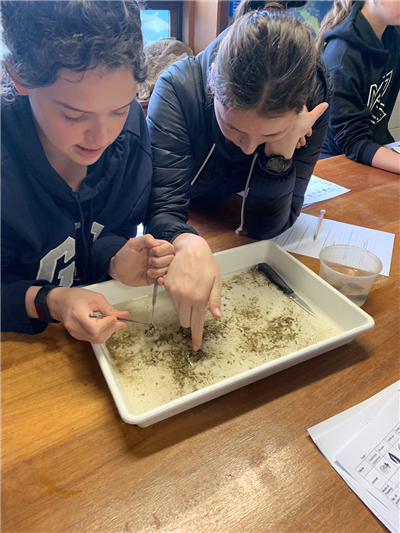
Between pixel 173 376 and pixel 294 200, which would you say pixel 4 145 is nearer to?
pixel 173 376

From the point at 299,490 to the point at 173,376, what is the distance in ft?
0.93

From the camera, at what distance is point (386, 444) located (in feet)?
1.98

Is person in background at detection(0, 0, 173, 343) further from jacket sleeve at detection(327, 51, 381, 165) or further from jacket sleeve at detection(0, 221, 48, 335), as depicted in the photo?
jacket sleeve at detection(327, 51, 381, 165)

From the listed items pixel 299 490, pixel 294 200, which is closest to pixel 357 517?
pixel 299 490

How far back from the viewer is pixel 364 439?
1.99 feet

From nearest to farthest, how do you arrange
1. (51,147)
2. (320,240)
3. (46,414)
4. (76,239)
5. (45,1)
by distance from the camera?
(45,1), (46,414), (51,147), (76,239), (320,240)

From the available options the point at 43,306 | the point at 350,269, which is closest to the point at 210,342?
the point at 43,306

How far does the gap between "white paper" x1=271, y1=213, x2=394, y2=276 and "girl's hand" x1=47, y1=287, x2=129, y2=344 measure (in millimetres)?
634

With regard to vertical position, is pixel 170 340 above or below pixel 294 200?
below

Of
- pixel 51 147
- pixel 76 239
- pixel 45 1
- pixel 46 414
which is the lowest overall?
pixel 46 414

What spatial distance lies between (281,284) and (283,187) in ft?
1.09

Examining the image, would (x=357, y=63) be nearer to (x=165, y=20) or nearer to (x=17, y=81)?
(x=165, y=20)

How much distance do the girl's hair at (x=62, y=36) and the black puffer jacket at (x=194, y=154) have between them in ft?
1.48

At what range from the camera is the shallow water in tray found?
0.67 meters
